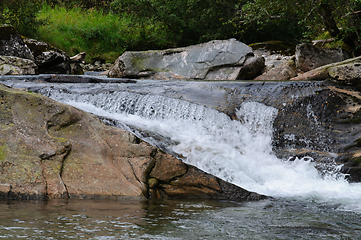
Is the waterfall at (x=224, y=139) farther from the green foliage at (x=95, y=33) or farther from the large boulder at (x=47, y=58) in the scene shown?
the green foliage at (x=95, y=33)

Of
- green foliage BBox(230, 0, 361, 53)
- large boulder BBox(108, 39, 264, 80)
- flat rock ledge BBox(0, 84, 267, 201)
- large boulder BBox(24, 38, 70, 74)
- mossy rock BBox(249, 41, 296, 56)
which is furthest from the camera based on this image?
mossy rock BBox(249, 41, 296, 56)

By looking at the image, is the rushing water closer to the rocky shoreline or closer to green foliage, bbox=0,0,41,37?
the rocky shoreline

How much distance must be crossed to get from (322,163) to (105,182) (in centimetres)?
413

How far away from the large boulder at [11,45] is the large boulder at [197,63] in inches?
133

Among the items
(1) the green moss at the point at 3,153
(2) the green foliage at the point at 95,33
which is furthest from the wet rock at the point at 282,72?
(2) the green foliage at the point at 95,33

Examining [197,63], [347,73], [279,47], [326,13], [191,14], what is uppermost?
[191,14]

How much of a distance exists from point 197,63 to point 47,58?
575 cm

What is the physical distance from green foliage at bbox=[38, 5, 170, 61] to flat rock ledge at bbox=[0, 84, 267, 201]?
1617 centimetres

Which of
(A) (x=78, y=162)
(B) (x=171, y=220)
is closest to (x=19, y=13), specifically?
(A) (x=78, y=162)

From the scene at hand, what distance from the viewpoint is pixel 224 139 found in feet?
21.7

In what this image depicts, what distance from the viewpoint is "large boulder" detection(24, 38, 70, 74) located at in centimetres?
1271

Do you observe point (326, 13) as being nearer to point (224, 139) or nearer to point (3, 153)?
point (224, 139)

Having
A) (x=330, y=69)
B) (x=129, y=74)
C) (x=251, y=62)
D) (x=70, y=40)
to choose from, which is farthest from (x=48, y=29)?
(x=330, y=69)

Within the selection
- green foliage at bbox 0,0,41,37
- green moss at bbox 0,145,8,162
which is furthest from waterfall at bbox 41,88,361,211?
green foliage at bbox 0,0,41,37
